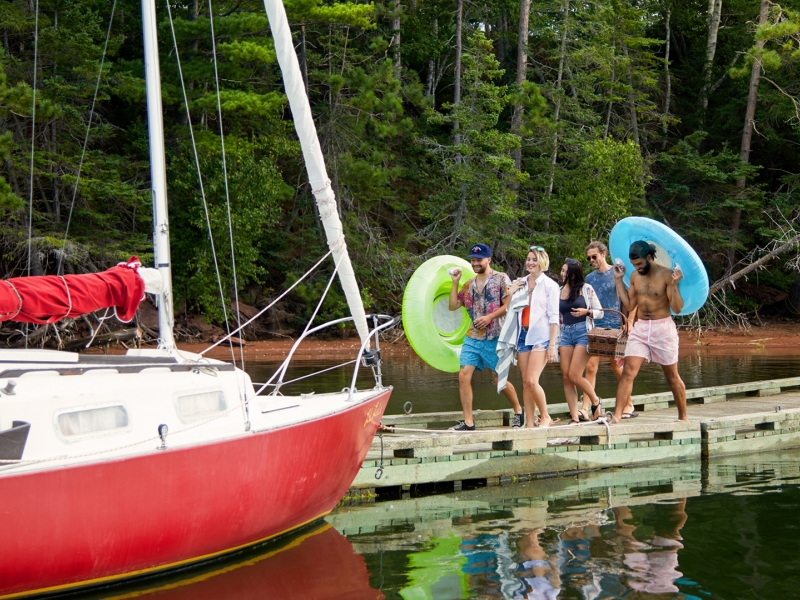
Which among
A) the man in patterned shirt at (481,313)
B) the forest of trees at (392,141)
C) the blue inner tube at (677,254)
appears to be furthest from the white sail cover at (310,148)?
the forest of trees at (392,141)

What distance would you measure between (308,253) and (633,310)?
2129 cm

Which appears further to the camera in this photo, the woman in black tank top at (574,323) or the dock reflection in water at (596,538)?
the woman in black tank top at (574,323)

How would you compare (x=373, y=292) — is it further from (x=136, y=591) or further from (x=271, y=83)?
(x=136, y=591)

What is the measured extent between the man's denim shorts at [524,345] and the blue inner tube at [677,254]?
5.67ft

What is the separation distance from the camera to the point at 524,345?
10125 millimetres

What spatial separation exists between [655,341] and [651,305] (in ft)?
1.28

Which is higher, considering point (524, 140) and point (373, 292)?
point (524, 140)

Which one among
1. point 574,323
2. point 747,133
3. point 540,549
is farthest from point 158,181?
point 747,133

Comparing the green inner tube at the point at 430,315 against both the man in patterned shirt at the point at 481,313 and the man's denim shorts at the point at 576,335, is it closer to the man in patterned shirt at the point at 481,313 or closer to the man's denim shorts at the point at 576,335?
the man in patterned shirt at the point at 481,313

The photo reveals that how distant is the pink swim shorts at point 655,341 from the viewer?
1055 cm

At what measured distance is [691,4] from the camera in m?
40.2

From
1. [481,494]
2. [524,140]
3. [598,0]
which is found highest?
[598,0]

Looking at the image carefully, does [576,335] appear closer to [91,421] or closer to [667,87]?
[91,421]

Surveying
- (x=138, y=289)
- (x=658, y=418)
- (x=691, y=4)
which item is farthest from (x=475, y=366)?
(x=691, y=4)
